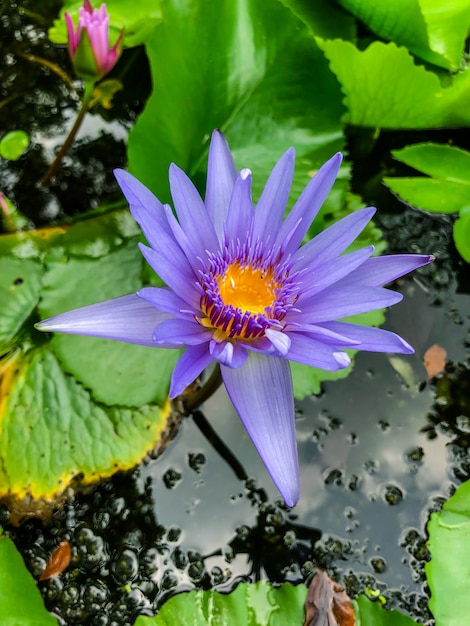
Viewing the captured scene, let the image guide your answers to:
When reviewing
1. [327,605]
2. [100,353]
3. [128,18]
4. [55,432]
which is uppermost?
[128,18]

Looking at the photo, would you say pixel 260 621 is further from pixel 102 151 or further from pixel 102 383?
pixel 102 151

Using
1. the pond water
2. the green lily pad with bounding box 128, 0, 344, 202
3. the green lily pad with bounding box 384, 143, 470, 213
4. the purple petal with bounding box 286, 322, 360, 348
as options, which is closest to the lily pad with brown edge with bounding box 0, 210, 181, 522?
the pond water

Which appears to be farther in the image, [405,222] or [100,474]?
[405,222]

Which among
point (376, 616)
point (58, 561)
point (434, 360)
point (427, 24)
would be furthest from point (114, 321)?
point (427, 24)

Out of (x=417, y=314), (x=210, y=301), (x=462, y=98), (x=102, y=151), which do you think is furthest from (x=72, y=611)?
(x=462, y=98)

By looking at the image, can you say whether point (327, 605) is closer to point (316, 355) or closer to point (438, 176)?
point (316, 355)
